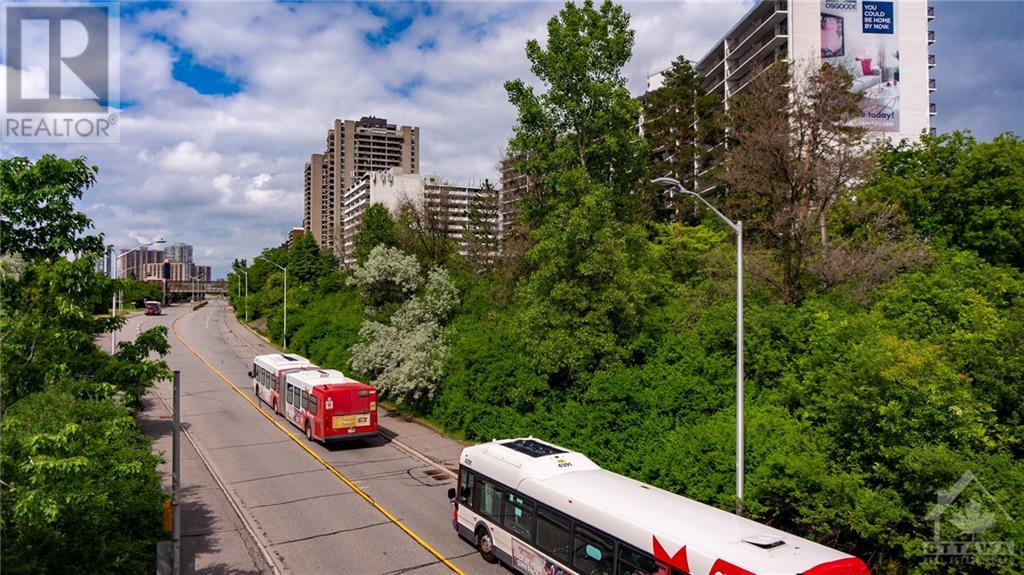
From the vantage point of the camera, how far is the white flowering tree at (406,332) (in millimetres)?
28734

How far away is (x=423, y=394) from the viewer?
29.5m

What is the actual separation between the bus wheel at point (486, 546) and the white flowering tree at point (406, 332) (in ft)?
46.0

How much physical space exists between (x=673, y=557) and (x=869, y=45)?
187 ft

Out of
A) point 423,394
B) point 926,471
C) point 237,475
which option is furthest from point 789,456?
point 423,394

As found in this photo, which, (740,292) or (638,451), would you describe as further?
(638,451)

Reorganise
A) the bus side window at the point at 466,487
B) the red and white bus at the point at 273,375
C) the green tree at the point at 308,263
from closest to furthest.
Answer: the bus side window at the point at 466,487 < the red and white bus at the point at 273,375 < the green tree at the point at 308,263

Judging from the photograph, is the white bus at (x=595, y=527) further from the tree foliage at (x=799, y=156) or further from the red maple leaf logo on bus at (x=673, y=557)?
the tree foliage at (x=799, y=156)

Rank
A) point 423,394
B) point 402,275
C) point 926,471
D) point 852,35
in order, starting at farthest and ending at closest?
point 852,35, point 402,275, point 423,394, point 926,471

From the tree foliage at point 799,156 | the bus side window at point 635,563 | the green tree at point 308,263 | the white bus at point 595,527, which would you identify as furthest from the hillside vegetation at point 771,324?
the green tree at point 308,263

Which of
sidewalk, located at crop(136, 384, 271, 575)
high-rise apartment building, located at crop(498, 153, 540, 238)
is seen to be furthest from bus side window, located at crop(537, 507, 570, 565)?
high-rise apartment building, located at crop(498, 153, 540, 238)

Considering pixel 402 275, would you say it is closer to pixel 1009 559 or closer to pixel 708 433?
pixel 708 433

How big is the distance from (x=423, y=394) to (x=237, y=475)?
1006 cm

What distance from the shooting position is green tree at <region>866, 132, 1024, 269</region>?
24266 mm

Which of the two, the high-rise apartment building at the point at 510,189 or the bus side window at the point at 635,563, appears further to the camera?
the high-rise apartment building at the point at 510,189
